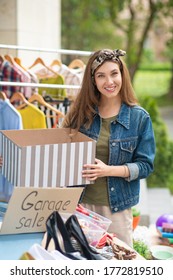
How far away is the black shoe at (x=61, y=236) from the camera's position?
5.56ft

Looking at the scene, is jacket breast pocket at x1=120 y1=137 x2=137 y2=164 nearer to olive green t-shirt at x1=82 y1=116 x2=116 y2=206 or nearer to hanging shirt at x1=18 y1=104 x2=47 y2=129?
olive green t-shirt at x1=82 y1=116 x2=116 y2=206

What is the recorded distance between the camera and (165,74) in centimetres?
2559

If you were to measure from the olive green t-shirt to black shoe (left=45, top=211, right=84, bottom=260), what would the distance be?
26.9 inches

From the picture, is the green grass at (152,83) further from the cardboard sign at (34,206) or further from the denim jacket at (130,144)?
the cardboard sign at (34,206)

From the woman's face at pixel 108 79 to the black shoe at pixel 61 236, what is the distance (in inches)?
30.0

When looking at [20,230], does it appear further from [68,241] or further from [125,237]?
[125,237]

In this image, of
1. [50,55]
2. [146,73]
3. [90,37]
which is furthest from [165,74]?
[50,55]

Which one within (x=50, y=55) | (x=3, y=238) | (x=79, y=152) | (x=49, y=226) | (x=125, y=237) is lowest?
(x=125, y=237)

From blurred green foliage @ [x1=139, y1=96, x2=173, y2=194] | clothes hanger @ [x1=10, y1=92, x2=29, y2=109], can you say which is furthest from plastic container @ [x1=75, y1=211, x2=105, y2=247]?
blurred green foliage @ [x1=139, y1=96, x2=173, y2=194]

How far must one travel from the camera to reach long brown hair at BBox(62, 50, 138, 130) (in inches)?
95.2

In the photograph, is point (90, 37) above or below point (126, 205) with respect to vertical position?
above

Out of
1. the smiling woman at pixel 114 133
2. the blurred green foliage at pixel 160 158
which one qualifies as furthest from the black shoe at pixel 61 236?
the blurred green foliage at pixel 160 158
